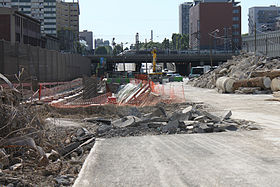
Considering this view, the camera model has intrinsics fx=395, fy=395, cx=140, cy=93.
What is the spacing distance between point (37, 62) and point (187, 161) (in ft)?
103

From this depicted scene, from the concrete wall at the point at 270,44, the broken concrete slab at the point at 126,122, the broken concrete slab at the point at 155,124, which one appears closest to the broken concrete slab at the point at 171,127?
the broken concrete slab at the point at 155,124

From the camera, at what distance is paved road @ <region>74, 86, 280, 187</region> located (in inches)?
301

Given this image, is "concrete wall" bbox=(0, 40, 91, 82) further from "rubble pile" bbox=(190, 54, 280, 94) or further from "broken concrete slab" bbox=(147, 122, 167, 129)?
"rubble pile" bbox=(190, 54, 280, 94)

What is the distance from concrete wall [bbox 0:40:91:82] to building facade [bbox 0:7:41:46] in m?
17.1

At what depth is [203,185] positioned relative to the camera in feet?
23.7

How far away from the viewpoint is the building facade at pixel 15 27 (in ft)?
227

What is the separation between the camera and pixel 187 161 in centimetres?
916

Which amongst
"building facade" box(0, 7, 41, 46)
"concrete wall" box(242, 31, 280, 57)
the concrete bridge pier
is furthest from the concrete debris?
the concrete bridge pier

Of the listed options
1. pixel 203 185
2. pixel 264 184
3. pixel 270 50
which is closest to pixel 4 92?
pixel 203 185

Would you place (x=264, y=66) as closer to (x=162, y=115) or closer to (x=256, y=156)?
(x=162, y=115)

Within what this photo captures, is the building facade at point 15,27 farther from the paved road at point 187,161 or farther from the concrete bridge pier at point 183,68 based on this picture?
the concrete bridge pier at point 183,68

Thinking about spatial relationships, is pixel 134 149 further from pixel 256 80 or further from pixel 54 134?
pixel 256 80

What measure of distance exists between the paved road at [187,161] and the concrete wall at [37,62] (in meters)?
9.96

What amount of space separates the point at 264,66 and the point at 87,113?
24.7 metres
